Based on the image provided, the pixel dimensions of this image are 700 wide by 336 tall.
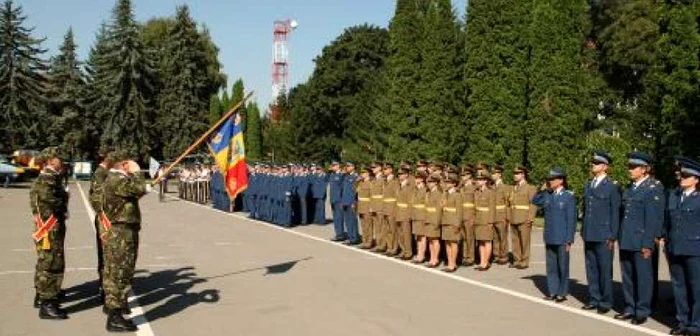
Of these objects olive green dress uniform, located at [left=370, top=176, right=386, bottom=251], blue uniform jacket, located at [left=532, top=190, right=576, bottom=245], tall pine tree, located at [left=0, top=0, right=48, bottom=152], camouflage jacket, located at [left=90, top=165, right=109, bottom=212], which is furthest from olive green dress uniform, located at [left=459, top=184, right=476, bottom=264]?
tall pine tree, located at [left=0, top=0, right=48, bottom=152]

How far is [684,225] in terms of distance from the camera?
7.89 meters

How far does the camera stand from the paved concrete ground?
8.04m

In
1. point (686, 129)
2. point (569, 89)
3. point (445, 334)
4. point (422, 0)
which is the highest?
point (422, 0)

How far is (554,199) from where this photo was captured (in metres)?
10.1

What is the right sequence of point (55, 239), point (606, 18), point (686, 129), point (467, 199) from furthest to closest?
1. point (606, 18)
2. point (686, 129)
3. point (467, 199)
4. point (55, 239)

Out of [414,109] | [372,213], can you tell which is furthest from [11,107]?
[372,213]

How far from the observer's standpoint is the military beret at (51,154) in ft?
28.9

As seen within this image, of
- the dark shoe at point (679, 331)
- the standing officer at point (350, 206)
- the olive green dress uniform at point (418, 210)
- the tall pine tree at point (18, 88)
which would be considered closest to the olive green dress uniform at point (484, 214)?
the olive green dress uniform at point (418, 210)

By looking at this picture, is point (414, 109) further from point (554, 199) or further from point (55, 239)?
point (55, 239)

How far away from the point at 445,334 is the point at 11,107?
56.1 metres

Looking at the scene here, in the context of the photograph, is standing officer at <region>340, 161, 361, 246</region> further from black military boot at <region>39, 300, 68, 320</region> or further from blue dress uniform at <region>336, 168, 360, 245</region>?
black military boot at <region>39, 300, 68, 320</region>

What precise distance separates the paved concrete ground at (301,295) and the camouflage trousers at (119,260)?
467mm

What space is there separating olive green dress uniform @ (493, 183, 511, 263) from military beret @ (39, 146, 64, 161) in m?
7.33

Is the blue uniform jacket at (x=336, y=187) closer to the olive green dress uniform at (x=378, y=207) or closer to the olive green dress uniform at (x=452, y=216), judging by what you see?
the olive green dress uniform at (x=378, y=207)
